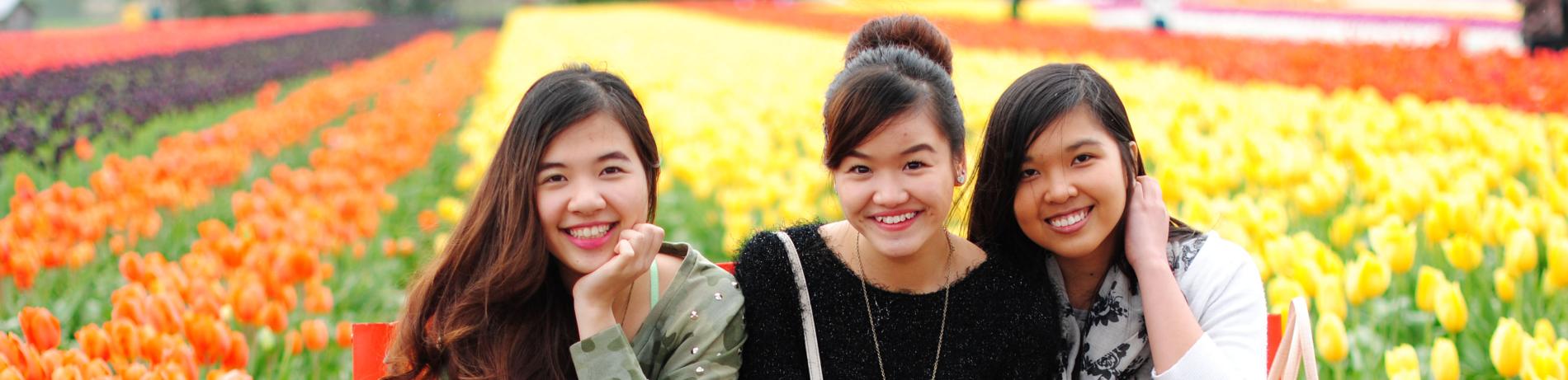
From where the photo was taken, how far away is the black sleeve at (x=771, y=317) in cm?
206

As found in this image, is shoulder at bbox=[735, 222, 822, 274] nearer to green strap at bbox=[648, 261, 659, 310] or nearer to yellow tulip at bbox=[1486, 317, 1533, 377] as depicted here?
green strap at bbox=[648, 261, 659, 310]

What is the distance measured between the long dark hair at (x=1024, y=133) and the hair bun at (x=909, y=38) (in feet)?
0.56

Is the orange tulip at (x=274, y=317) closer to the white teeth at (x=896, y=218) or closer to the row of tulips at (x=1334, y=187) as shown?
the row of tulips at (x=1334, y=187)

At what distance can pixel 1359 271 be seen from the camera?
8.76 ft

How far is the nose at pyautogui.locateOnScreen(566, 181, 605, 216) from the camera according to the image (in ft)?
6.51

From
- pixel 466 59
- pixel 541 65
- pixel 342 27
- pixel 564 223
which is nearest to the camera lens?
pixel 564 223

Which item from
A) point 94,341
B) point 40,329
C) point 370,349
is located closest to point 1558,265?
point 370,349

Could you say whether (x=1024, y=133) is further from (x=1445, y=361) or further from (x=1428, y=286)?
(x=1428, y=286)

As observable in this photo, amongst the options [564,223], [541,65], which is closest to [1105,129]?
[564,223]

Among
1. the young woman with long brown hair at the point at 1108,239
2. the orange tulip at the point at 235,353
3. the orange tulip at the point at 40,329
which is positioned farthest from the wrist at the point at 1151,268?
the orange tulip at the point at 40,329

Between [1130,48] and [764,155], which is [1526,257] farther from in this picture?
[1130,48]

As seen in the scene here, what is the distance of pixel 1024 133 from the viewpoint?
82.2 inches

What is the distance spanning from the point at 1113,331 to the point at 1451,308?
0.83m

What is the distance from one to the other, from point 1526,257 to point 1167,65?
8.15 meters
